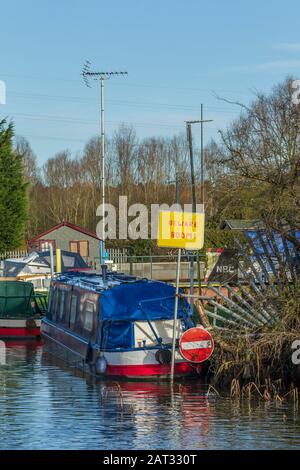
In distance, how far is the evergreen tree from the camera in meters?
55.2

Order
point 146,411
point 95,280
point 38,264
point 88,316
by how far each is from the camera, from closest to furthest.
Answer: point 146,411
point 88,316
point 95,280
point 38,264

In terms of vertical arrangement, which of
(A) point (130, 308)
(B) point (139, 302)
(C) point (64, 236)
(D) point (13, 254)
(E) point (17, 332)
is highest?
(C) point (64, 236)

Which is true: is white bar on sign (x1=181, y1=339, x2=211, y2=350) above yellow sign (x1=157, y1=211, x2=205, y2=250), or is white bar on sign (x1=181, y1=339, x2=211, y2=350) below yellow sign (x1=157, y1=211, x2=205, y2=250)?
below

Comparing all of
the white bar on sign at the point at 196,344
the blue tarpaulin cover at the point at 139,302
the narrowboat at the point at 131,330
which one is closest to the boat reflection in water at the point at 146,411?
the narrowboat at the point at 131,330

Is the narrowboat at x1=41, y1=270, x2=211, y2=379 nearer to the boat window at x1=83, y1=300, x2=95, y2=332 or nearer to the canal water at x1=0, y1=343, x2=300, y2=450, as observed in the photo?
the boat window at x1=83, y1=300, x2=95, y2=332

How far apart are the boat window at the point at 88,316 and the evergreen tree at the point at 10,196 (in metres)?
29.2

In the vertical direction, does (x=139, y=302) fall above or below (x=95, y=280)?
below

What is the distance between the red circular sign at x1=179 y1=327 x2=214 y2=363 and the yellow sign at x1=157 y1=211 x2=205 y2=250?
1892 mm

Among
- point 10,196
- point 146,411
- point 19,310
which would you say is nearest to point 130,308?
point 146,411

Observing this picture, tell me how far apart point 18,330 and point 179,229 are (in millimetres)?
14278

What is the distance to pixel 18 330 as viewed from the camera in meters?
34.8

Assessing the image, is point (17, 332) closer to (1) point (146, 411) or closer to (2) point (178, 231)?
(2) point (178, 231)

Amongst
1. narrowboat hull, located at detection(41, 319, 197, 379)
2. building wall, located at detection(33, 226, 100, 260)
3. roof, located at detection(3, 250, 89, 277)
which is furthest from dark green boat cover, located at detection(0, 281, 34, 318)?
building wall, located at detection(33, 226, 100, 260)
